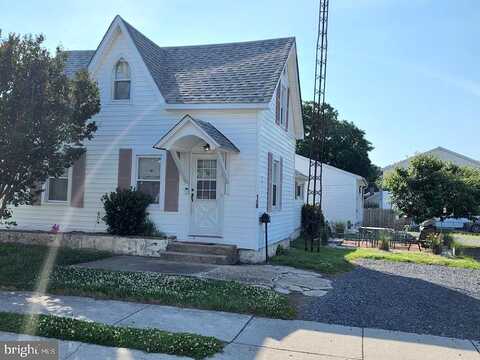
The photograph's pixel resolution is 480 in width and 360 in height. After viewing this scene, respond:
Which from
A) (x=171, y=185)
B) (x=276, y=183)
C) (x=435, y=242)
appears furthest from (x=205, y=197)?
(x=435, y=242)

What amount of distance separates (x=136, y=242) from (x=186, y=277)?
145 inches

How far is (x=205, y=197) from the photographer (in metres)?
13.2

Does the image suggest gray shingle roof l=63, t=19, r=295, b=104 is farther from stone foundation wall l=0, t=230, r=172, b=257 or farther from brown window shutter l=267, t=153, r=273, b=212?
stone foundation wall l=0, t=230, r=172, b=257

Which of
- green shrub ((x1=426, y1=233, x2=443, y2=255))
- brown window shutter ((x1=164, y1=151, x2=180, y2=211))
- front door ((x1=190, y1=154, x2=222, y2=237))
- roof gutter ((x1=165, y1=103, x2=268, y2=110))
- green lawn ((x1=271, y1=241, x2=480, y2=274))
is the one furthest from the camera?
green shrub ((x1=426, y1=233, x2=443, y2=255))

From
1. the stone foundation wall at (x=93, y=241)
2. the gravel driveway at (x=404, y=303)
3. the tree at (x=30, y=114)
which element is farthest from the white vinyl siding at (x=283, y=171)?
the tree at (x=30, y=114)

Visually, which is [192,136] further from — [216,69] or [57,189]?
[57,189]

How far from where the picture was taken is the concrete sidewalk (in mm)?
5496

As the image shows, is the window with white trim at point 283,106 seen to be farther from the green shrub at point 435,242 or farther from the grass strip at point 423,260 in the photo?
the green shrub at point 435,242

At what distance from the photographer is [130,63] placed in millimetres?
14164

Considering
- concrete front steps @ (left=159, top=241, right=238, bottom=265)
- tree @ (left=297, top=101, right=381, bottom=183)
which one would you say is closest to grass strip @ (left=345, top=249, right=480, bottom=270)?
concrete front steps @ (left=159, top=241, right=238, bottom=265)

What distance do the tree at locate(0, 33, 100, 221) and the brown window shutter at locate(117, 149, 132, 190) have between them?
283cm

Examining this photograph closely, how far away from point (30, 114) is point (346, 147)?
48534 millimetres

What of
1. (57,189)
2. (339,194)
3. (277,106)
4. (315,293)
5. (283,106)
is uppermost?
(283,106)

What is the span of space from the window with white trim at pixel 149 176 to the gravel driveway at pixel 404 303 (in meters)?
5.91
